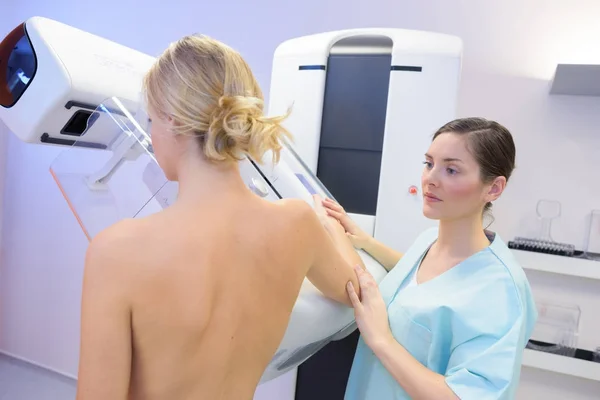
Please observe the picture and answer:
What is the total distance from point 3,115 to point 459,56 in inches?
47.3

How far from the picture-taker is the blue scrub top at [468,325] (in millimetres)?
875

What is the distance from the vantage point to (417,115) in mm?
1432

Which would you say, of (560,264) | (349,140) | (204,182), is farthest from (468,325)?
(560,264)

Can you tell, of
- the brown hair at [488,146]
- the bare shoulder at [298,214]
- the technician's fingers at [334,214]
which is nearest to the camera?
the bare shoulder at [298,214]

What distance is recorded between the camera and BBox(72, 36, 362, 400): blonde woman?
674 mm

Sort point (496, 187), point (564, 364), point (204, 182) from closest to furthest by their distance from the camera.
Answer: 1. point (204, 182)
2. point (496, 187)
3. point (564, 364)

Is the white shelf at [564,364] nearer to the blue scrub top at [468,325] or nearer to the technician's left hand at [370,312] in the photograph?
the blue scrub top at [468,325]

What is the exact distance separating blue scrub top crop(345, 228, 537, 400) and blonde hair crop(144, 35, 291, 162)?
499 mm

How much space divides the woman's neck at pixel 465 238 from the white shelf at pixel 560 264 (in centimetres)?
82

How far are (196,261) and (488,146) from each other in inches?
25.2

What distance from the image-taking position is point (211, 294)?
73 cm

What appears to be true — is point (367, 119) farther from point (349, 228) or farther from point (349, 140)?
point (349, 228)

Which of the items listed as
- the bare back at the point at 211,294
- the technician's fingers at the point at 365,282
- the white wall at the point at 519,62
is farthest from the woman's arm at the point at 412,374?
the white wall at the point at 519,62

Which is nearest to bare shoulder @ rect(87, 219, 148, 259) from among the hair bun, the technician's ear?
the hair bun
